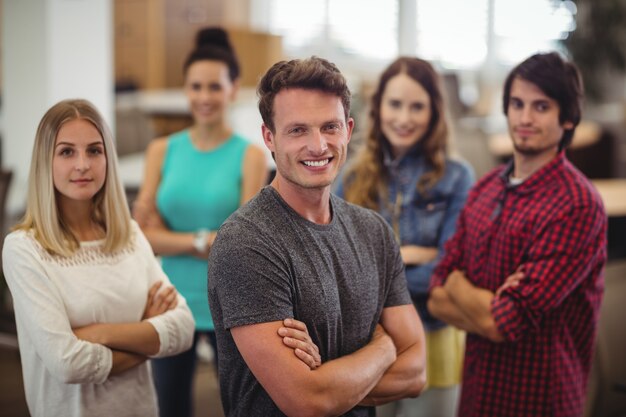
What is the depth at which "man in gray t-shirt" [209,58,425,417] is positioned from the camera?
143 cm

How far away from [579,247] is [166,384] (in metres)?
1.30

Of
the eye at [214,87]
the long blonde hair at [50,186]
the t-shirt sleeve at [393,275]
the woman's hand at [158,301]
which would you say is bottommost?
the woman's hand at [158,301]

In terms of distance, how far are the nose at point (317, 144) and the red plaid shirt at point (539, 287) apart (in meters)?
0.73

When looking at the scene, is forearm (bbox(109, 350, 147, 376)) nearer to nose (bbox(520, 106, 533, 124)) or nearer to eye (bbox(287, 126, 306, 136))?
eye (bbox(287, 126, 306, 136))

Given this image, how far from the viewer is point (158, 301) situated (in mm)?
1805

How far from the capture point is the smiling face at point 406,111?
7.73 feet

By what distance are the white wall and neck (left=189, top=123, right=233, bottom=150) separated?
1.62 metres

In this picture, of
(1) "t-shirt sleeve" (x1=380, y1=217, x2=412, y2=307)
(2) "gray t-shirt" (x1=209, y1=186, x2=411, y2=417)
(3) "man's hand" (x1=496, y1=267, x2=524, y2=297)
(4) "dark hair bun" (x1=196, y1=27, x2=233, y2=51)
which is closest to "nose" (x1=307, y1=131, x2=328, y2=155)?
(2) "gray t-shirt" (x1=209, y1=186, x2=411, y2=417)

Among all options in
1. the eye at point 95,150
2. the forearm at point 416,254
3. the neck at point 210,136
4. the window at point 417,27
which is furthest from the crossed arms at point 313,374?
the window at point 417,27

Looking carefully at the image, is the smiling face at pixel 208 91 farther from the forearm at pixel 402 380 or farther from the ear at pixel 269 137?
the forearm at pixel 402 380

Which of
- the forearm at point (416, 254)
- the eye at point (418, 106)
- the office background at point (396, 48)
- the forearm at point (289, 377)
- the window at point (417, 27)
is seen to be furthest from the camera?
the window at point (417, 27)

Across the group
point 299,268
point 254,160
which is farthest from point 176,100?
point 299,268

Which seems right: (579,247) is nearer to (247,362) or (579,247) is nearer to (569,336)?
(569,336)

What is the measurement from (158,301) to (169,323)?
0.22ft
